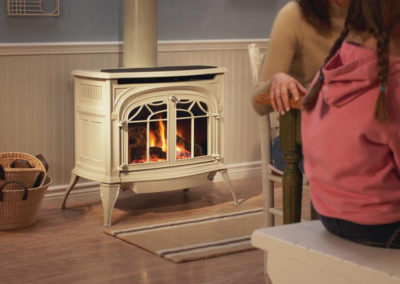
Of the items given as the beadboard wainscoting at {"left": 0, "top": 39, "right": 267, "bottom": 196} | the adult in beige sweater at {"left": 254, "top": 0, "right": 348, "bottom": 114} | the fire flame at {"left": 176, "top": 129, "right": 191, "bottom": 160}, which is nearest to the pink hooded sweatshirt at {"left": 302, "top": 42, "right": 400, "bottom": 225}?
the adult in beige sweater at {"left": 254, "top": 0, "right": 348, "bottom": 114}

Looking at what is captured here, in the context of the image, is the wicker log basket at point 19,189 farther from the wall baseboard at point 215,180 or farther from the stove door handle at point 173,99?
the stove door handle at point 173,99

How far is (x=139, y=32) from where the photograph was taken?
419 centimetres

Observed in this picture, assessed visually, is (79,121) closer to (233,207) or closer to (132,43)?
(132,43)

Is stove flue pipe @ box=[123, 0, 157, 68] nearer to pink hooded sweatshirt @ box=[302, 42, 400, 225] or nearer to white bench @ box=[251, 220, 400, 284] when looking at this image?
white bench @ box=[251, 220, 400, 284]

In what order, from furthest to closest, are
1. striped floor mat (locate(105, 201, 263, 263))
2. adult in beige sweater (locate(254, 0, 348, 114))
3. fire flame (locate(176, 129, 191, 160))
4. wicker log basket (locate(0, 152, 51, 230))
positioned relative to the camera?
fire flame (locate(176, 129, 191, 160)), wicker log basket (locate(0, 152, 51, 230)), striped floor mat (locate(105, 201, 263, 263)), adult in beige sweater (locate(254, 0, 348, 114))

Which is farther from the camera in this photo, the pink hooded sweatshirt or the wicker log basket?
the wicker log basket

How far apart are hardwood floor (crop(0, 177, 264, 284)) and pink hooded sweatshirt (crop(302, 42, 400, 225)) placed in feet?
4.97

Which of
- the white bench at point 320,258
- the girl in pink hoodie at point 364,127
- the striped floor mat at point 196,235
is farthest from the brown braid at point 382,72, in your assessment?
the striped floor mat at point 196,235

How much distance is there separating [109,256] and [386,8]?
7.10ft

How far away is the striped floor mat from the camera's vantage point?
350 centimetres

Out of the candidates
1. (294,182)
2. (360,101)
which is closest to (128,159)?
(294,182)

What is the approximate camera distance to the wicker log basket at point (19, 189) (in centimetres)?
375

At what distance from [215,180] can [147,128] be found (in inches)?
44.5

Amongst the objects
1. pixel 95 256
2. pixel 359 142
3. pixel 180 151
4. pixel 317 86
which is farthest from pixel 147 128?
pixel 359 142
